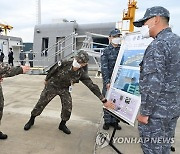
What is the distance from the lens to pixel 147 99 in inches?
81.3

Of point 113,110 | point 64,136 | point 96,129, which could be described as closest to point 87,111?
point 96,129

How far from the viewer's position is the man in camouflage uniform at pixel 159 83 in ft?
6.61

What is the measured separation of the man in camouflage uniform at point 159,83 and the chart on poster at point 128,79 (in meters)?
0.52

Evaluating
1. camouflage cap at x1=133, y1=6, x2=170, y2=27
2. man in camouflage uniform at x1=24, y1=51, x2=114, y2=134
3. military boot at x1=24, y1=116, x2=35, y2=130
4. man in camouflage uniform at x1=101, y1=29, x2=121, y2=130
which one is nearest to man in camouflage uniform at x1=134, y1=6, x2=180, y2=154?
camouflage cap at x1=133, y1=6, x2=170, y2=27

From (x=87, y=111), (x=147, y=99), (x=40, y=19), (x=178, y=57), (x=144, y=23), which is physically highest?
(x=40, y=19)

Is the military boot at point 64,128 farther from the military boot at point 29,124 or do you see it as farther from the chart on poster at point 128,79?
the chart on poster at point 128,79

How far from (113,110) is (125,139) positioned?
99 centimetres

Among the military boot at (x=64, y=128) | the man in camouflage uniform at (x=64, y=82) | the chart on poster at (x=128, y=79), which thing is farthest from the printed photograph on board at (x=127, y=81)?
the military boot at (x=64, y=128)

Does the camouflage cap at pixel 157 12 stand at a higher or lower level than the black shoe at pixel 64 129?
higher

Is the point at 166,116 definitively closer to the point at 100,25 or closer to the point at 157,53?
the point at 157,53

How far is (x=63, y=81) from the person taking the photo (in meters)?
3.88

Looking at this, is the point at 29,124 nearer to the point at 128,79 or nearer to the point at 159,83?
the point at 128,79

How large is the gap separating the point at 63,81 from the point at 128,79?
130cm

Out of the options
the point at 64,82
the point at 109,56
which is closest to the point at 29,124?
the point at 64,82
